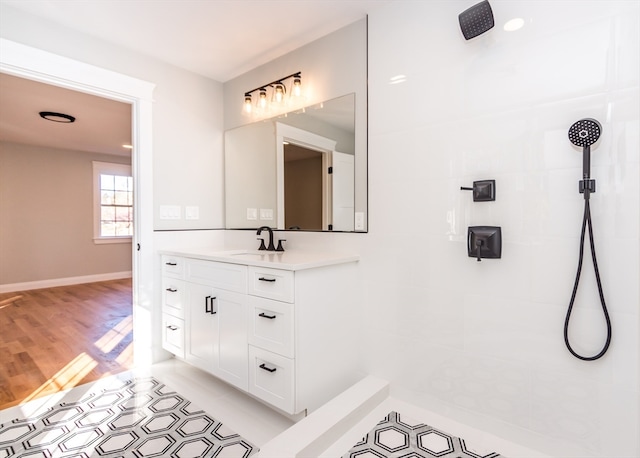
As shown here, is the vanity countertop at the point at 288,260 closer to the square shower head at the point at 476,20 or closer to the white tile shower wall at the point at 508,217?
the white tile shower wall at the point at 508,217

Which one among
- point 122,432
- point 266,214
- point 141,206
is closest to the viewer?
point 122,432

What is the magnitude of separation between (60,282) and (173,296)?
188 inches

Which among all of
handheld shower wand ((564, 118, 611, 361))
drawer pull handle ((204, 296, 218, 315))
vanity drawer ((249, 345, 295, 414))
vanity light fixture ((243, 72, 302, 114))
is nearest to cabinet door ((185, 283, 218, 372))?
drawer pull handle ((204, 296, 218, 315))

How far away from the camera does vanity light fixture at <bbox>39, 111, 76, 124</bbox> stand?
3967 millimetres

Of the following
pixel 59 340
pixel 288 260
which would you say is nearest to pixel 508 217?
pixel 288 260

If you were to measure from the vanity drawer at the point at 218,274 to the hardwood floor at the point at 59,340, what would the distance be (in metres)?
0.96

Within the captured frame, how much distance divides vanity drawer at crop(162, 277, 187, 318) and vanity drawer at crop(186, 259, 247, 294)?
0.13 m

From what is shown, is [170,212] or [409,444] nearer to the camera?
[409,444]

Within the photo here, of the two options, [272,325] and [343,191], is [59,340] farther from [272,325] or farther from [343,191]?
[343,191]

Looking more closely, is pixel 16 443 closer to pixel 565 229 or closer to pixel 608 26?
pixel 565 229

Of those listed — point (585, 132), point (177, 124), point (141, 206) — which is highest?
point (177, 124)

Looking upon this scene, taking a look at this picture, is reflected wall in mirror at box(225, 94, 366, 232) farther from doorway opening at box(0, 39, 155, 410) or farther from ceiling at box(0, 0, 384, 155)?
doorway opening at box(0, 39, 155, 410)

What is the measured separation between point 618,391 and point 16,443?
8.91 ft

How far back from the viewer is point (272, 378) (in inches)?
71.8
